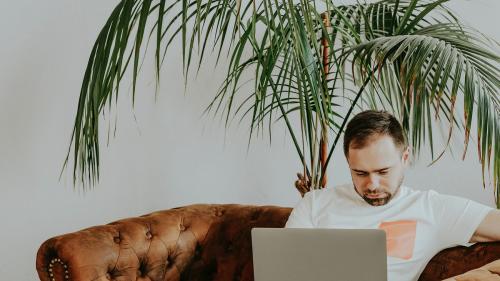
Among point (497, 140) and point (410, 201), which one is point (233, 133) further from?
point (497, 140)

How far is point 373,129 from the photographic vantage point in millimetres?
2031

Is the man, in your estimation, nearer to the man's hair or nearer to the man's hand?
the man's hair

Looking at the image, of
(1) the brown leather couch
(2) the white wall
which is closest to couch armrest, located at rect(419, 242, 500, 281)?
(1) the brown leather couch

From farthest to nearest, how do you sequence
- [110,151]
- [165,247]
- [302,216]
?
1. [110,151]
2. [165,247]
3. [302,216]

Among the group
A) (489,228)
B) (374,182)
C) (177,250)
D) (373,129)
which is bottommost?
(177,250)

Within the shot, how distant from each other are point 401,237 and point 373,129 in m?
0.32

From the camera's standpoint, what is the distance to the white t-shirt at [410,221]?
1960 mm

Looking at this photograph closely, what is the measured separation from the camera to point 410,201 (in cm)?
207

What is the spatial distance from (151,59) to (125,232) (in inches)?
37.0

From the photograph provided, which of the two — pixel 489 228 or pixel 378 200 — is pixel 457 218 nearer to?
pixel 489 228

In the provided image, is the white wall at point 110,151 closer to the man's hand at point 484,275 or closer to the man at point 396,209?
the man at point 396,209

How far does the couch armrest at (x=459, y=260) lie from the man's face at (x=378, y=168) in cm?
22

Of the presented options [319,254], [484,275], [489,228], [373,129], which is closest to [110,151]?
[373,129]

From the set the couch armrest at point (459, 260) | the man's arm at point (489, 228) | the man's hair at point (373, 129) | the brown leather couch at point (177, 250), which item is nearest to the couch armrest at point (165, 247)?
the brown leather couch at point (177, 250)
